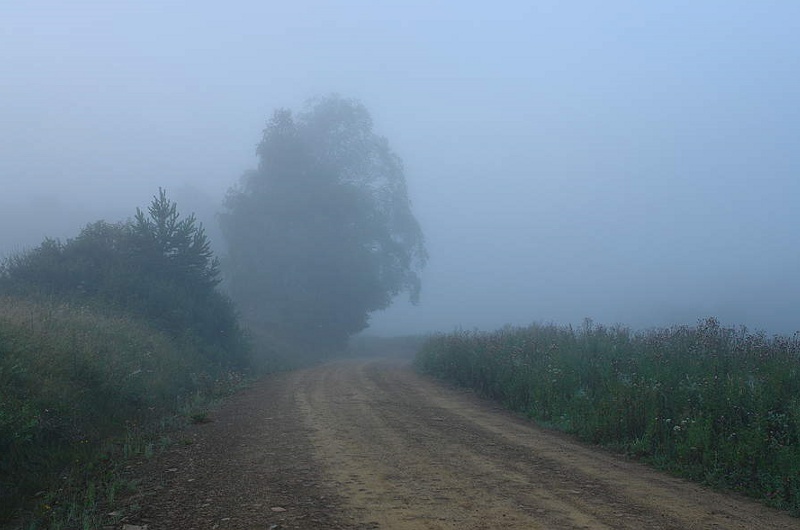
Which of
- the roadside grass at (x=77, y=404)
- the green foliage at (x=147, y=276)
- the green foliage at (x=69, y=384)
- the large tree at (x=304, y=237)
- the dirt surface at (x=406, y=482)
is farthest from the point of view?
the large tree at (x=304, y=237)

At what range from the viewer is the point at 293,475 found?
8.09 meters

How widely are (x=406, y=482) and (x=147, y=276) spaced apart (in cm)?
1864

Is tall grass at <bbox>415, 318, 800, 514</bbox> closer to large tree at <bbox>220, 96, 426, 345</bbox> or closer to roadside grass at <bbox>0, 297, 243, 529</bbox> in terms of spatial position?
roadside grass at <bbox>0, 297, 243, 529</bbox>

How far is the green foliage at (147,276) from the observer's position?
72.6 ft

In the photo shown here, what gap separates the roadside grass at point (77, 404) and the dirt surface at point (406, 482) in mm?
687

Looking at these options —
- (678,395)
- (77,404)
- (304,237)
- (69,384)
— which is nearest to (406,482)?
(678,395)

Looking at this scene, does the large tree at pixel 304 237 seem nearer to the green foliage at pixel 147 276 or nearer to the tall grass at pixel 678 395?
the green foliage at pixel 147 276

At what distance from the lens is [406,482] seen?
25.3 feet

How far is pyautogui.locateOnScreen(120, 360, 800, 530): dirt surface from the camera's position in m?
6.49

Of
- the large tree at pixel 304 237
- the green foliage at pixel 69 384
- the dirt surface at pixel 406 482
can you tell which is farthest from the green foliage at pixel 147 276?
the large tree at pixel 304 237

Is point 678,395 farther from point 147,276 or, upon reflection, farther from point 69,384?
point 147,276

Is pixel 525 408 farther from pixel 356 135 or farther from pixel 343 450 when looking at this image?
pixel 356 135

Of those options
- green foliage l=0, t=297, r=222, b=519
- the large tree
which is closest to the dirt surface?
green foliage l=0, t=297, r=222, b=519

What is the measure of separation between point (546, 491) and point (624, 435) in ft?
Result: 12.7
